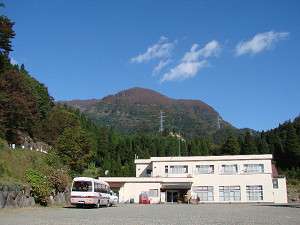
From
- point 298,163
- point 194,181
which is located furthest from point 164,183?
point 298,163

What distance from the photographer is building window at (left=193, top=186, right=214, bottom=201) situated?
57.0 m

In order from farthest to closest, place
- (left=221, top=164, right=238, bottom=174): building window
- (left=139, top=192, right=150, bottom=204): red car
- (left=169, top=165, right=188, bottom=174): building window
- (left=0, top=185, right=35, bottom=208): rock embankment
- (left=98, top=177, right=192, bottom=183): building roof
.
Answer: (left=169, top=165, right=188, bottom=174): building window < (left=221, top=164, right=238, bottom=174): building window < (left=98, top=177, right=192, bottom=183): building roof < (left=139, top=192, right=150, bottom=204): red car < (left=0, top=185, right=35, bottom=208): rock embankment

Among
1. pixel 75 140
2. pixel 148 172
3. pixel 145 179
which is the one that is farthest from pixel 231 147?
pixel 75 140

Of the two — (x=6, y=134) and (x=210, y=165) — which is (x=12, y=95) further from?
(x=210, y=165)

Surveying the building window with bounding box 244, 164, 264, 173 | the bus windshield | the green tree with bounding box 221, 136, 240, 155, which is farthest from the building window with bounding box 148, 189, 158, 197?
the green tree with bounding box 221, 136, 240, 155

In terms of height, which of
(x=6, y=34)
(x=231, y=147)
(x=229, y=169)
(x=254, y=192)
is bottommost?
(x=254, y=192)

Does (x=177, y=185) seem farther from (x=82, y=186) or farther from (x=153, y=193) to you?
(x=82, y=186)

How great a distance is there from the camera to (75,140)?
5822 centimetres

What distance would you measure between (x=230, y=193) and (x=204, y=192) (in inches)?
128

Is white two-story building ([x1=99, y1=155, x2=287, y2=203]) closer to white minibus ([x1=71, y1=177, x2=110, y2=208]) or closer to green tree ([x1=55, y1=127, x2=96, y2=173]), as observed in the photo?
green tree ([x1=55, y1=127, x2=96, y2=173])

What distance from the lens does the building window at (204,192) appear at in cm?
5703

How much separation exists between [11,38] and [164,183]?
27.1 m

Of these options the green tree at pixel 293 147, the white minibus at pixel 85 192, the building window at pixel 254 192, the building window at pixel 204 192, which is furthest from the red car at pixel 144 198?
the green tree at pixel 293 147

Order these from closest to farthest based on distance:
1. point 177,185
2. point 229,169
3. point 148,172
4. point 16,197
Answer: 1. point 16,197
2. point 177,185
3. point 229,169
4. point 148,172
